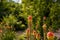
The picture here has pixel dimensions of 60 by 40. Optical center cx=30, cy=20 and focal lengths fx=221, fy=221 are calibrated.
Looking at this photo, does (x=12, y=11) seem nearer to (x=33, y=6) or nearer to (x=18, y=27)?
(x=18, y=27)

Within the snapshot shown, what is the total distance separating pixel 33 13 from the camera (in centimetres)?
754

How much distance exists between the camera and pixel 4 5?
11.4 meters

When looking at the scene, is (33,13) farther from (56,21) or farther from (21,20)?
(21,20)

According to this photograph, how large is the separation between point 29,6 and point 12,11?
3096 mm

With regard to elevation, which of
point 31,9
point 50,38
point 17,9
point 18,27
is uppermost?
point 50,38

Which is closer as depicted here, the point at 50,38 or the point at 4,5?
the point at 50,38

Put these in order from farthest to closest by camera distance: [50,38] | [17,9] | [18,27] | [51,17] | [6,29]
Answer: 1. [17,9]
2. [18,27]
3. [51,17]
4. [6,29]
5. [50,38]

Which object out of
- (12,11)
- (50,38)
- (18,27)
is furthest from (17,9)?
(50,38)

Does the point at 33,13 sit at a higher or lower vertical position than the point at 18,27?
higher

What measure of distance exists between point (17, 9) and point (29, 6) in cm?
314

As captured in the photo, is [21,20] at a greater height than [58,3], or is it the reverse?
[58,3]

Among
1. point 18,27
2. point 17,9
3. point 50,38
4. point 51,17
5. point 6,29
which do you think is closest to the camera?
point 50,38

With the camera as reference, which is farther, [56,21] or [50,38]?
[56,21]

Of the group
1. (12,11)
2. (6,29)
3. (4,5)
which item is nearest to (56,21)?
(6,29)
